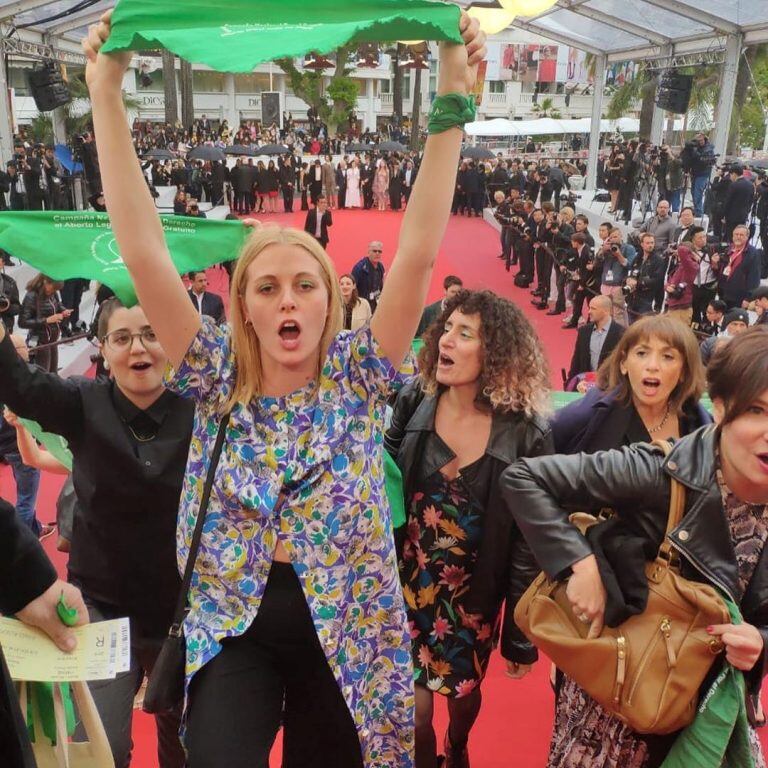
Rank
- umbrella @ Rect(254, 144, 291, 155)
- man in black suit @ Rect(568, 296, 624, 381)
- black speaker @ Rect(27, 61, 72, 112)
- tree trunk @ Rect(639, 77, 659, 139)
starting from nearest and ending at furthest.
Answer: man in black suit @ Rect(568, 296, 624, 381), black speaker @ Rect(27, 61, 72, 112), tree trunk @ Rect(639, 77, 659, 139), umbrella @ Rect(254, 144, 291, 155)

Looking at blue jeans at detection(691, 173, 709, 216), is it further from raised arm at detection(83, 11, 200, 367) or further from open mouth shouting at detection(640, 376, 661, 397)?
raised arm at detection(83, 11, 200, 367)

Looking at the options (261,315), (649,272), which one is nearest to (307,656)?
(261,315)

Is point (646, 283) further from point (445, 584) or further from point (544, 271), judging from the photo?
point (445, 584)

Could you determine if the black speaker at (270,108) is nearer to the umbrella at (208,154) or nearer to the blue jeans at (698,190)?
the umbrella at (208,154)

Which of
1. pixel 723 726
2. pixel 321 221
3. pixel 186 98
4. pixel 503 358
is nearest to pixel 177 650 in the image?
pixel 723 726

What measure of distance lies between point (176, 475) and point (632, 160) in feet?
60.2

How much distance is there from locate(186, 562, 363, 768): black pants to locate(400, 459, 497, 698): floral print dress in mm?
859

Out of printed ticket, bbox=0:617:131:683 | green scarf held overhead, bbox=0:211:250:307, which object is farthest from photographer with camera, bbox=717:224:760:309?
printed ticket, bbox=0:617:131:683

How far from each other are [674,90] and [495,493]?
1690cm

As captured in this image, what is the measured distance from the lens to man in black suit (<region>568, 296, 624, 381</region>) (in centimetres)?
643

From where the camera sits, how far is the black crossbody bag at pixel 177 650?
5.36 feet

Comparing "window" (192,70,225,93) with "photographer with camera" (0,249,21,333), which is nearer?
"photographer with camera" (0,249,21,333)

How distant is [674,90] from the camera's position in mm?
16938

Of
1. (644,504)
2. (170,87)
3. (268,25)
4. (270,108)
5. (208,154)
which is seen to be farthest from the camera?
(270,108)
